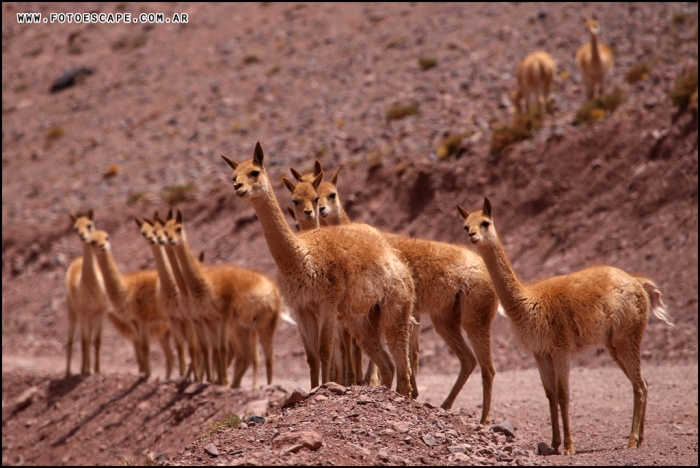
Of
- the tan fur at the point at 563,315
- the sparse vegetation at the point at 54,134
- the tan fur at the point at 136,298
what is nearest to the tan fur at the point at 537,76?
the tan fur at the point at 136,298

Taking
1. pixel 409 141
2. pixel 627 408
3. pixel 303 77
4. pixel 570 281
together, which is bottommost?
pixel 627 408

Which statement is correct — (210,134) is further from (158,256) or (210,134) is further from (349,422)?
(349,422)

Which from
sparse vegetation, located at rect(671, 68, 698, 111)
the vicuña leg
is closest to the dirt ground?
the vicuña leg

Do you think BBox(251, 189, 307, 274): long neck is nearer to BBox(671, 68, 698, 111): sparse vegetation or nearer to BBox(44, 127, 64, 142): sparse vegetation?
BBox(671, 68, 698, 111): sparse vegetation

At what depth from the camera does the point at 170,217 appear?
1455 cm

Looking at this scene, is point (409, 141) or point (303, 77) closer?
point (409, 141)

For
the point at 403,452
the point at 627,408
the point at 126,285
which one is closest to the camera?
the point at 403,452

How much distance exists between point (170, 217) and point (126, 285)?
2338 millimetres

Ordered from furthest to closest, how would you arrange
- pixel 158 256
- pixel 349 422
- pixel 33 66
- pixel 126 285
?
pixel 33 66
pixel 126 285
pixel 158 256
pixel 349 422

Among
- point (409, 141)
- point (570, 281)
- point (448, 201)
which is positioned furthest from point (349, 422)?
point (409, 141)

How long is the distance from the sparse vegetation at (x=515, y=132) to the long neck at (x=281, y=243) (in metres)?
15.0

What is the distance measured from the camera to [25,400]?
17719 millimetres

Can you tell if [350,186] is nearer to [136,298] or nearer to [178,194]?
[178,194]

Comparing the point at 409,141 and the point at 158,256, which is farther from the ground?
the point at 409,141
